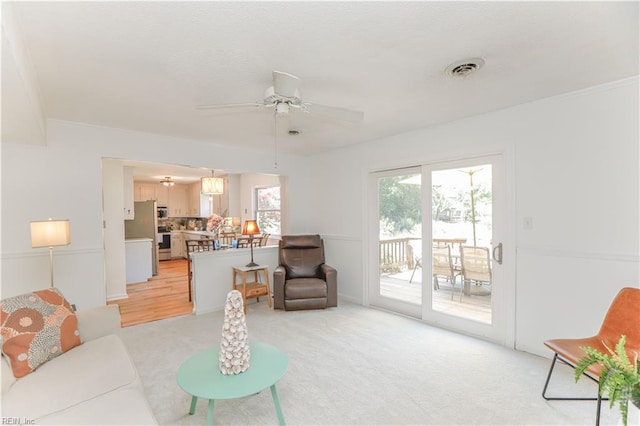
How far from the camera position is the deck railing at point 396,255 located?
414 centimetres

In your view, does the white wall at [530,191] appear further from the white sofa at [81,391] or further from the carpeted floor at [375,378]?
the white sofa at [81,391]

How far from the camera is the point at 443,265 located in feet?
12.2

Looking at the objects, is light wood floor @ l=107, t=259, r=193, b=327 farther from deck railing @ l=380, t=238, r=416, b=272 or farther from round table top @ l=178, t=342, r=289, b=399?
deck railing @ l=380, t=238, r=416, b=272

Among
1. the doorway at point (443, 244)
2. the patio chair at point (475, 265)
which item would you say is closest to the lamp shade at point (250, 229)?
the doorway at point (443, 244)

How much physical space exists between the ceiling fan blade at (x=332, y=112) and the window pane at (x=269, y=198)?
4658 mm

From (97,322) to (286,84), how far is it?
2.38 m

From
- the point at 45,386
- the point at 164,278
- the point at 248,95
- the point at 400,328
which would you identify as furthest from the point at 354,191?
the point at 164,278

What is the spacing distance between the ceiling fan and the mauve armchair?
2.62 m

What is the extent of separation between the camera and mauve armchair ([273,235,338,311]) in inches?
166

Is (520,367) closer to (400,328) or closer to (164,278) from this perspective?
(400,328)

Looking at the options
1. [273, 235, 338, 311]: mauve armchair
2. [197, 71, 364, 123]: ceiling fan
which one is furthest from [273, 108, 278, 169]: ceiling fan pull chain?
[273, 235, 338, 311]: mauve armchair

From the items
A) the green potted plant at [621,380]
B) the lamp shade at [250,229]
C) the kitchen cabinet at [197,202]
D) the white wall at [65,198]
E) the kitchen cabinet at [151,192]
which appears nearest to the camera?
the green potted plant at [621,380]

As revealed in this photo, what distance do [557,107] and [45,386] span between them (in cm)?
436

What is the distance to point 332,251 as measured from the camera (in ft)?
16.7
